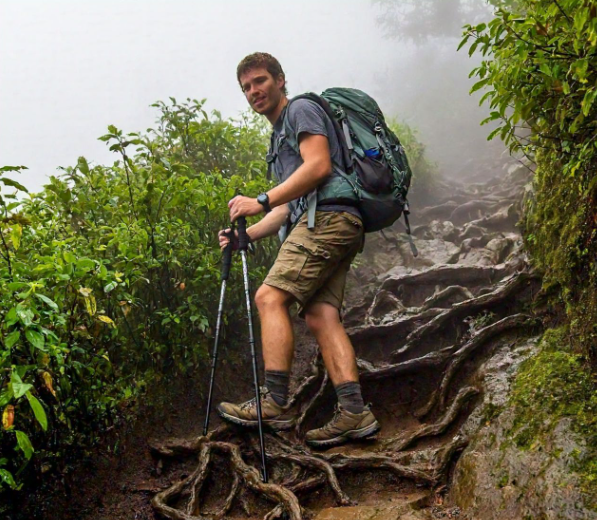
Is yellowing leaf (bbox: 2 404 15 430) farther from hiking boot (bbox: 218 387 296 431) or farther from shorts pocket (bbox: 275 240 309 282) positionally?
shorts pocket (bbox: 275 240 309 282)

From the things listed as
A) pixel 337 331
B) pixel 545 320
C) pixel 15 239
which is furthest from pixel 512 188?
pixel 15 239

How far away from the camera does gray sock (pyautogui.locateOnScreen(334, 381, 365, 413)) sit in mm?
4168

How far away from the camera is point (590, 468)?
276 centimetres

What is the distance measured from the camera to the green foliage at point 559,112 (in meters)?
2.75

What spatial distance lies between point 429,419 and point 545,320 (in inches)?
58.5

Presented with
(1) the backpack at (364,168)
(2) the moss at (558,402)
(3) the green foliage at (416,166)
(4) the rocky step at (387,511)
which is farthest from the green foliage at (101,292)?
(3) the green foliage at (416,166)

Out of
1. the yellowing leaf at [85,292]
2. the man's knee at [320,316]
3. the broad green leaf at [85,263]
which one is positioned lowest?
the man's knee at [320,316]

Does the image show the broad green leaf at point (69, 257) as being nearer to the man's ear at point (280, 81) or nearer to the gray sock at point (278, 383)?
the gray sock at point (278, 383)

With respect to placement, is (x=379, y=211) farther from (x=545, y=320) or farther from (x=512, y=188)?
(x=512, y=188)

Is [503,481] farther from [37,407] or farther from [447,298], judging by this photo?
[447,298]

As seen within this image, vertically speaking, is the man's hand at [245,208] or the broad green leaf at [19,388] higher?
the man's hand at [245,208]

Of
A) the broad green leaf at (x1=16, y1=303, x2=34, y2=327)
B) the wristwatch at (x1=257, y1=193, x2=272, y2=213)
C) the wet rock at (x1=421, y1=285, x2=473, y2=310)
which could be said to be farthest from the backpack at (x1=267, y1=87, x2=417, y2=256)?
the wet rock at (x1=421, y1=285, x2=473, y2=310)

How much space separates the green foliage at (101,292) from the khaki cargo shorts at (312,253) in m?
1.28

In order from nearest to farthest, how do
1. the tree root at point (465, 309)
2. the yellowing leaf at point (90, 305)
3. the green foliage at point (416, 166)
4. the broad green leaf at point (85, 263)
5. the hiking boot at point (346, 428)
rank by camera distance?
the broad green leaf at point (85, 263) < the yellowing leaf at point (90, 305) < the hiking boot at point (346, 428) < the tree root at point (465, 309) < the green foliage at point (416, 166)
